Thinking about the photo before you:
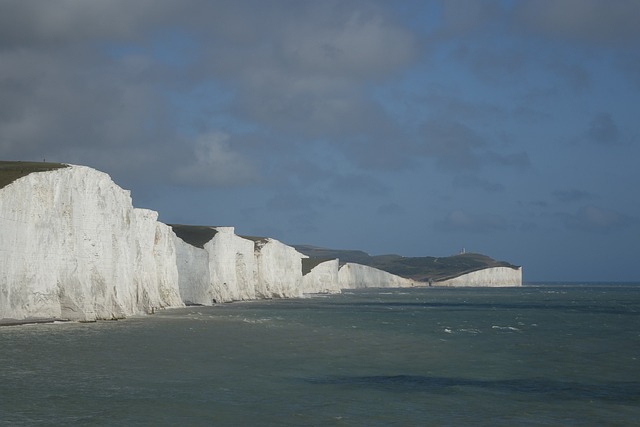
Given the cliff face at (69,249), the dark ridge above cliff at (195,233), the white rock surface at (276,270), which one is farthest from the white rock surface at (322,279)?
the cliff face at (69,249)

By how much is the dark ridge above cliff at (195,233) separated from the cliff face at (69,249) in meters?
25.8

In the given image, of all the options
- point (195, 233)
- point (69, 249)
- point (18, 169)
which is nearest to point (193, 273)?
point (195, 233)

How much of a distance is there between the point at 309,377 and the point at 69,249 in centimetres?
2855

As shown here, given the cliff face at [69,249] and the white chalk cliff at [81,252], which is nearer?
the cliff face at [69,249]

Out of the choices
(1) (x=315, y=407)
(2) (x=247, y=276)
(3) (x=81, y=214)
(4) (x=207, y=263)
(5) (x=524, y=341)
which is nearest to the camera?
(1) (x=315, y=407)

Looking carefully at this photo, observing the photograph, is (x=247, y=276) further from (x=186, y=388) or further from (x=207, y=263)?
(x=186, y=388)

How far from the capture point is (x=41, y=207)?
4922 centimetres

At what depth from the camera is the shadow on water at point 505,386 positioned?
25025 millimetres

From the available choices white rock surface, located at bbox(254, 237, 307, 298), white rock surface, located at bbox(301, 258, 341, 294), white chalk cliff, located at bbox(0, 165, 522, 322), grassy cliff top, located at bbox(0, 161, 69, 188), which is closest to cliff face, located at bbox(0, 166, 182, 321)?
white chalk cliff, located at bbox(0, 165, 522, 322)

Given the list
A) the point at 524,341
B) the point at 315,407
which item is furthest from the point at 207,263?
the point at 315,407

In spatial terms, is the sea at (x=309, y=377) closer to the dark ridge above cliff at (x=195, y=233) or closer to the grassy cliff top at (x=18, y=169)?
the grassy cliff top at (x=18, y=169)

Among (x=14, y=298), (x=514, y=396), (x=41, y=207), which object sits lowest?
(x=514, y=396)

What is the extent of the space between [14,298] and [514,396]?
103ft

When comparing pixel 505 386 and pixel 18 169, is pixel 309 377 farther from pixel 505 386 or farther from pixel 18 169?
pixel 18 169
